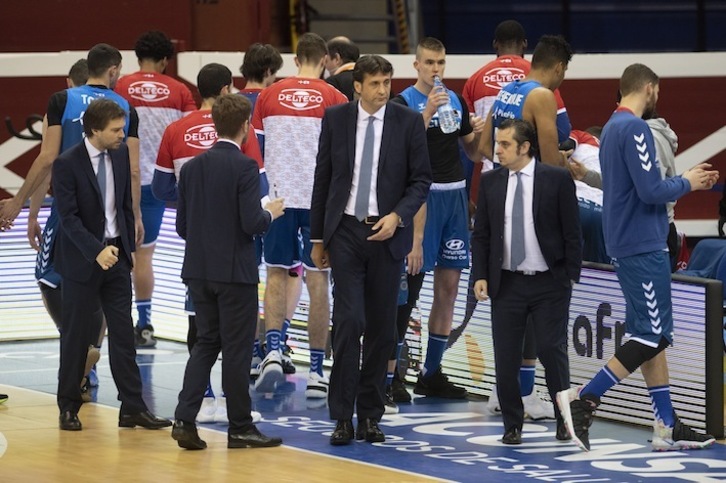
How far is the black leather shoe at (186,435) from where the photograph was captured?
25.8ft

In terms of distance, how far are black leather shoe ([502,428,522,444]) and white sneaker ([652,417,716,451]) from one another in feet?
2.28

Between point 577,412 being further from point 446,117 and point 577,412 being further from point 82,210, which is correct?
point 82,210

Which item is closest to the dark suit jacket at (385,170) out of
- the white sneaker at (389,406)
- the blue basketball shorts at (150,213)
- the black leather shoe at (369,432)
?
the black leather shoe at (369,432)

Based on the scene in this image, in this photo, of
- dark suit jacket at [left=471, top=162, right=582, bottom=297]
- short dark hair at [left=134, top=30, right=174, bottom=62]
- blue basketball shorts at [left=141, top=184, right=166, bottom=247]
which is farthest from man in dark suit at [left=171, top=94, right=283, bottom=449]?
short dark hair at [left=134, top=30, right=174, bottom=62]

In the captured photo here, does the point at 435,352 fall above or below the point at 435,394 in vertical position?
above

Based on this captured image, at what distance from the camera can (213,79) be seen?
909 cm

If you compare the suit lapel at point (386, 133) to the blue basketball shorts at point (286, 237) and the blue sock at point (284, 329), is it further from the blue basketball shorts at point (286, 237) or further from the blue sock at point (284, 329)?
the blue sock at point (284, 329)

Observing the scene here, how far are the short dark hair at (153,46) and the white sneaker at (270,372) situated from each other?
2.92 metres

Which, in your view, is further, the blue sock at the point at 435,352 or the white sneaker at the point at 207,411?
the blue sock at the point at 435,352

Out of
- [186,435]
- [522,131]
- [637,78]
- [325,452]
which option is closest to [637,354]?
[522,131]

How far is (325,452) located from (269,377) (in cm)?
184

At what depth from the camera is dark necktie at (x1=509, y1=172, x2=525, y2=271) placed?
800cm

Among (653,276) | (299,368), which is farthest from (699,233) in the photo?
(653,276)

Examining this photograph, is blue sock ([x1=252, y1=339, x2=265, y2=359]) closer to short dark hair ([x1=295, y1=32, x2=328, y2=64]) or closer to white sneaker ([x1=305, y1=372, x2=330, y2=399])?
white sneaker ([x1=305, y1=372, x2=330, y2=399])
